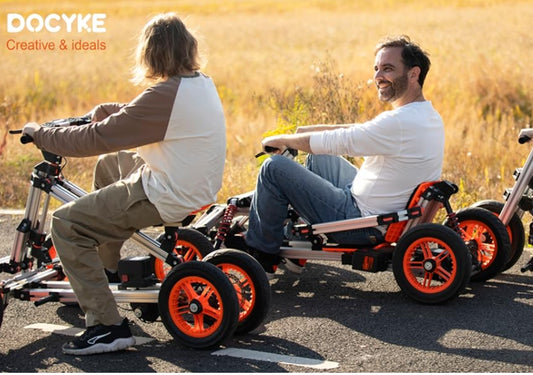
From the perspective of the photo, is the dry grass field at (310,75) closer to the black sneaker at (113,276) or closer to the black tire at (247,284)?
the black tire at (247,284)

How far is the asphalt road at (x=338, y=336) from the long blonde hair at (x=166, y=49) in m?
1.43

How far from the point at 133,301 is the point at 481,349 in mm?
1821

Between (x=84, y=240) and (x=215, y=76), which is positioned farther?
(x=215, y=76)

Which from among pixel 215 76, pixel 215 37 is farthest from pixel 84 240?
pixel 215 37

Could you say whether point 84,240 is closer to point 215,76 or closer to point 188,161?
point 188,161

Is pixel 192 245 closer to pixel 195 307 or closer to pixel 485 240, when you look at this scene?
pixel 195 307

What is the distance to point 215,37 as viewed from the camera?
82.7ft

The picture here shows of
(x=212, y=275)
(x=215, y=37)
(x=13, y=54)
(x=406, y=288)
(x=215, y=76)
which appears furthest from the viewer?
(x=215, y=37)

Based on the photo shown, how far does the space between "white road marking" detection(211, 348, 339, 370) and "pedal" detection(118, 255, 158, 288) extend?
569mm

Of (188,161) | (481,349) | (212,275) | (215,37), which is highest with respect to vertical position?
(215,37)

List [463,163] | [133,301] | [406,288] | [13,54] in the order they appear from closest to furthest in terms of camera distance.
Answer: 1. [133,301]
2. [406,288]
3. [463,163]
4. [13,54]

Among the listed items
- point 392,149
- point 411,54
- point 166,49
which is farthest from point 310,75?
point 166,49

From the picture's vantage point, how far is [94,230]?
5.25m

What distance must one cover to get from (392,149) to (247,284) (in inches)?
49.1
